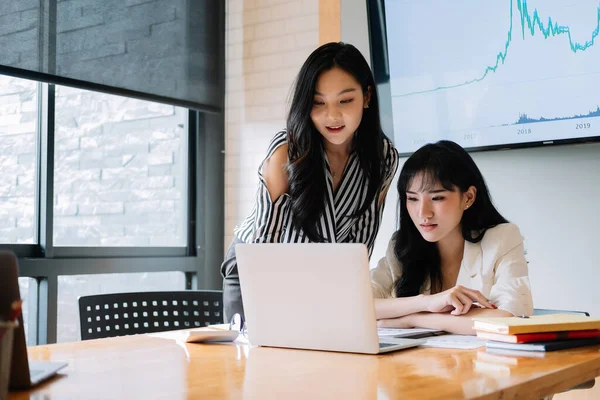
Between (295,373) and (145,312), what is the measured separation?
3.44 feet

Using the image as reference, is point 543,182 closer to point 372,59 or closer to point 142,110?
point 372,59

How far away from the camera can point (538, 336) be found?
147 cm

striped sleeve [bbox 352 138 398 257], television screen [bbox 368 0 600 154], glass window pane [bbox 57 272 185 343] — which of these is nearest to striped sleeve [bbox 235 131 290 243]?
striped sleeve [bbox 352 138 398 257]

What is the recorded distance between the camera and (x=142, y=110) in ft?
11.8

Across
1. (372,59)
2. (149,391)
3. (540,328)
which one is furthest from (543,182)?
(149,391)

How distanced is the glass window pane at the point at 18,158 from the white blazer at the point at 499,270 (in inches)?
64.3

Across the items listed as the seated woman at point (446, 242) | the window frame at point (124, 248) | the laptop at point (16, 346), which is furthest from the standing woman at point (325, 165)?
the window frame at point (124, 248)

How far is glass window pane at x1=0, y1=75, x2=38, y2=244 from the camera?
9.75 ft

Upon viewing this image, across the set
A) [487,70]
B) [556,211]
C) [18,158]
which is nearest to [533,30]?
[487,70]

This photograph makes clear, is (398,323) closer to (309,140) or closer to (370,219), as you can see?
(370,219)

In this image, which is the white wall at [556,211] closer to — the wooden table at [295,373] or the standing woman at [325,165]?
the standing woman at [325,165]

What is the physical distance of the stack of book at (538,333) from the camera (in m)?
1.44

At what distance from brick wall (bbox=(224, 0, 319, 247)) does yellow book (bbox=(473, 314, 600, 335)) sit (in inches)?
90.4

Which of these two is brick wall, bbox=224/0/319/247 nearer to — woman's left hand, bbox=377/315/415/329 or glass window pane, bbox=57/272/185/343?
glass window pane, bbox=57/272/185/343
